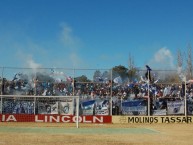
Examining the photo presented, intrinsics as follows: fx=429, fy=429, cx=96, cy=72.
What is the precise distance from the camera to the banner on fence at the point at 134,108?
33.8 metres

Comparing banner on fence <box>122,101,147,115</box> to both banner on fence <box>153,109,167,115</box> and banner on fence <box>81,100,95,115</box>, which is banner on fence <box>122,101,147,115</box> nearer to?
banner on fence <box>153,109,167,115</box>

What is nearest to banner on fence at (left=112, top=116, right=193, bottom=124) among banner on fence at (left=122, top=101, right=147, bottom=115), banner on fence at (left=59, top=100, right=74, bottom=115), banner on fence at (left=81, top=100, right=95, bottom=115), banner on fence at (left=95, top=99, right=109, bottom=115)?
banner on fence at (left=122, top=101, right=147, bottom=115)

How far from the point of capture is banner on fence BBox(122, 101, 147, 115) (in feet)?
111

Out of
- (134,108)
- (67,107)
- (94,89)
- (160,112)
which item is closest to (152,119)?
(160,112)

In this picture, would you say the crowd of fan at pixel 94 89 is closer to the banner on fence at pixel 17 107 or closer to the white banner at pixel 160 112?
the banner on fence at pixel 17 107

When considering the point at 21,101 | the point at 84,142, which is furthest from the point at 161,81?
the point at 84,142

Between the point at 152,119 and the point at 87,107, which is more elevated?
the point at 87,107

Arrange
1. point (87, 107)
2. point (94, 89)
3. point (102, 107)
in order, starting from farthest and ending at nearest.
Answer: point (94, 89) < point (102, 107) < point (87, 107)

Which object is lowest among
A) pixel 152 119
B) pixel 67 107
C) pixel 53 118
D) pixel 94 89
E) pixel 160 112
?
pixel 152 119

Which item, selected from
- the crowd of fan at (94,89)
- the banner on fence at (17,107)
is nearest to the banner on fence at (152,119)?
the crowd of fan at (94,89)

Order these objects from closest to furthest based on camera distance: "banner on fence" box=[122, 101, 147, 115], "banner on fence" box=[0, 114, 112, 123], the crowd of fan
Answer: "banner on fence" box=[0, 114, 112, 123] → the crowd of fan → "banner on fence" box=[122, 101, 147, 115]

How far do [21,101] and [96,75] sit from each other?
6.17 m

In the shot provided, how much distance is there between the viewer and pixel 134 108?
3388 cm

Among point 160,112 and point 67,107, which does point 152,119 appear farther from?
point 67,107
